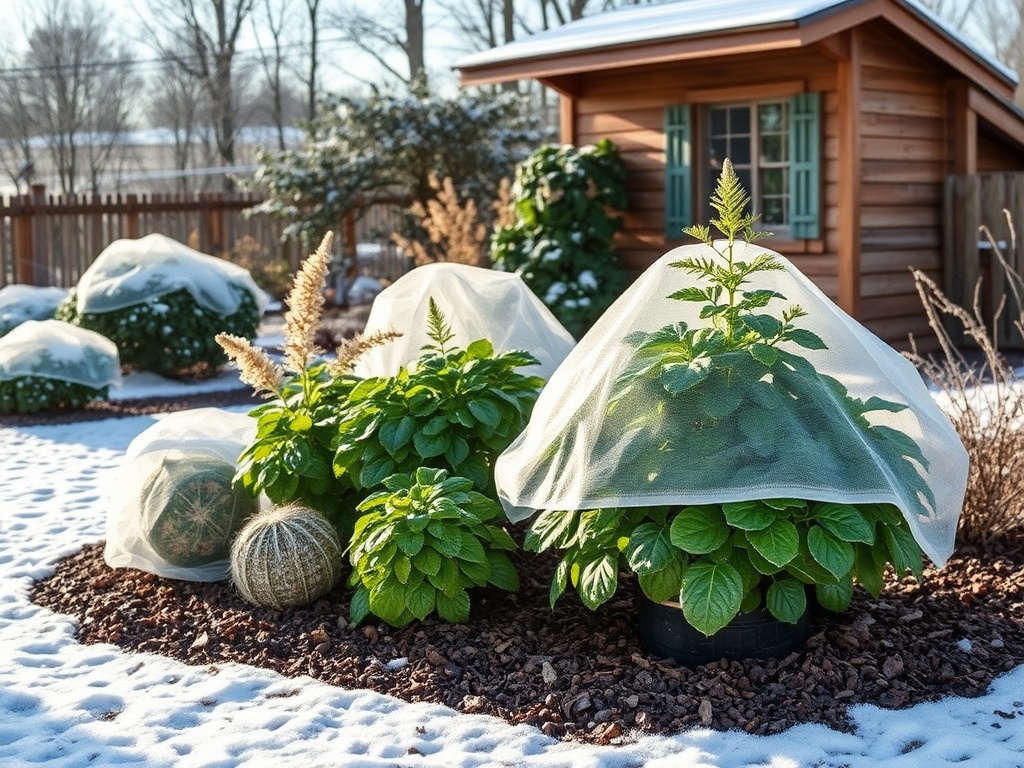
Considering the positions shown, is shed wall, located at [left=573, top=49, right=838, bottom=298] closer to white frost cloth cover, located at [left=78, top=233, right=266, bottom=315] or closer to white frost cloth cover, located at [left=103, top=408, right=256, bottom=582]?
white frost cloth cover, located at [left=78, top=233, right=266, bottom=315]

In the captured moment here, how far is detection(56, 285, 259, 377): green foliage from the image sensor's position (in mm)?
10539

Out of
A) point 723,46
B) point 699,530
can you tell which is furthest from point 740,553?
point 723,46

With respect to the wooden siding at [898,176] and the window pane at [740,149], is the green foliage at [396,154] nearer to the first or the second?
the window pane at [740,149]

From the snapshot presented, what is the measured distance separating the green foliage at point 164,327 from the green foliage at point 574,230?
2694 mm

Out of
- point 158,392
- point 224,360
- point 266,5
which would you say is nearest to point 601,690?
point 158,392

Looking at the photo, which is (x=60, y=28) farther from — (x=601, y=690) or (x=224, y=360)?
(x=601, y=690)

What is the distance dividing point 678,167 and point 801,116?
1235 millimetres

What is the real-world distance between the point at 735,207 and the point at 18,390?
283 inches

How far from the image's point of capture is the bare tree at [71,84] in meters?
28.4

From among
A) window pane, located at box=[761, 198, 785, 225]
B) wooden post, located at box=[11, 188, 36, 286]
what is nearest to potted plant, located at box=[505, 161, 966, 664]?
window pane, located at box=[761, 198, 785, 225]

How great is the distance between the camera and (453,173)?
1518 cm

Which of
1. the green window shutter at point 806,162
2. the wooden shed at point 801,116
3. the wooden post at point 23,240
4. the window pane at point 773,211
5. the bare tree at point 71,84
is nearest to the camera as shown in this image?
the wooden shed at point 801,116

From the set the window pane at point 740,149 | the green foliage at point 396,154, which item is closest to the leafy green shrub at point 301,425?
the window pane at point 740,149

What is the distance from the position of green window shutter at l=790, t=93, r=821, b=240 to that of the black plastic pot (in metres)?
6.69
